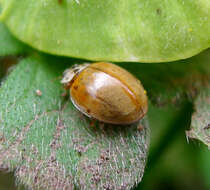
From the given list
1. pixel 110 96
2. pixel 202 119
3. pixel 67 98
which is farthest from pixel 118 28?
pixel 202 119

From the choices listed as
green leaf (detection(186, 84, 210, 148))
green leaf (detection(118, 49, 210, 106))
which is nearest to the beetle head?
green leaf (detection(118, 49, 210, 106))

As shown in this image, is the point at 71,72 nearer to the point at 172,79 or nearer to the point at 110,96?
the point at 110,96

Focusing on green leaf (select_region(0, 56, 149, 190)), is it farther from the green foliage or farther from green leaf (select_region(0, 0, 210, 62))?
green leaf (select_region(0, 0, 210, 62))

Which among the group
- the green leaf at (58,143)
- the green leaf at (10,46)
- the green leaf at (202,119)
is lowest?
the green leaf at (202,119)

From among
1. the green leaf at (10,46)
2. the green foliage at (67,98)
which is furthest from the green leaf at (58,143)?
the green leaf at (10,46)

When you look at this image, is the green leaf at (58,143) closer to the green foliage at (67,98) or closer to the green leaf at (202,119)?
the green foliage at (67,98)
